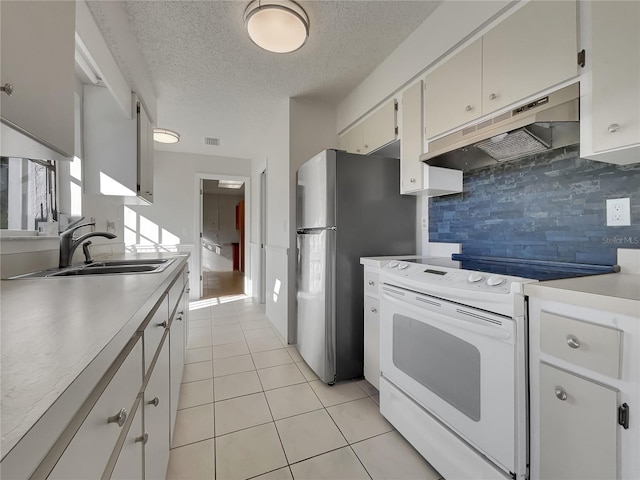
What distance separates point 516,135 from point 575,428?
3.99 ft

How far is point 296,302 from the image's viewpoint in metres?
2.79

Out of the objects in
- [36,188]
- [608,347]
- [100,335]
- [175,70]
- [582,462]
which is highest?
[175,70]

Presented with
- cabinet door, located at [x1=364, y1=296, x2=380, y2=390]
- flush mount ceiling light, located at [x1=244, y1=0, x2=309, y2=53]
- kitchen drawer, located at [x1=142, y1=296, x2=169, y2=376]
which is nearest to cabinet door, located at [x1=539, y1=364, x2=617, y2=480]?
cabinet door, located at [x1=364, y1=296, x2=380, y2=390]

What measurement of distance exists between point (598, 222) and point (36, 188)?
2866 mm

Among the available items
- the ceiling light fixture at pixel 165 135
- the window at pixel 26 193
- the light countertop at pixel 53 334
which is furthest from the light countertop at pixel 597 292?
the ceiling light fixture at pixel 165 135

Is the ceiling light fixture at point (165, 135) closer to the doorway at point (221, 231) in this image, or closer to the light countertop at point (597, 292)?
the light countertop at point (597, 292)

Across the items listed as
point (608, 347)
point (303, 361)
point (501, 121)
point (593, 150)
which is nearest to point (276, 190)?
point (303, 361)

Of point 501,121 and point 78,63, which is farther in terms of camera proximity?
point 78,63

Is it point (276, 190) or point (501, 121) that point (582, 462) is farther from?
point (276, 190)

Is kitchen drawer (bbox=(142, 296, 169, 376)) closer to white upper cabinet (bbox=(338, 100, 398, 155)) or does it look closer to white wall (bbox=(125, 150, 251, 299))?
white upper cabinet (bbox=(338, 100, 398, 155))

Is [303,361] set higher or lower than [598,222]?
lower

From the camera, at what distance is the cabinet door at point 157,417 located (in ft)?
2.79

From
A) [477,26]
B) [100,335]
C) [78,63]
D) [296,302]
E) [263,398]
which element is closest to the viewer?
[100,335]

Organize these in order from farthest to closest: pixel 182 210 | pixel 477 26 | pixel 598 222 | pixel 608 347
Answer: pixel 182 210, pixel 477 26, pixel 598 222, pixel 608 347
